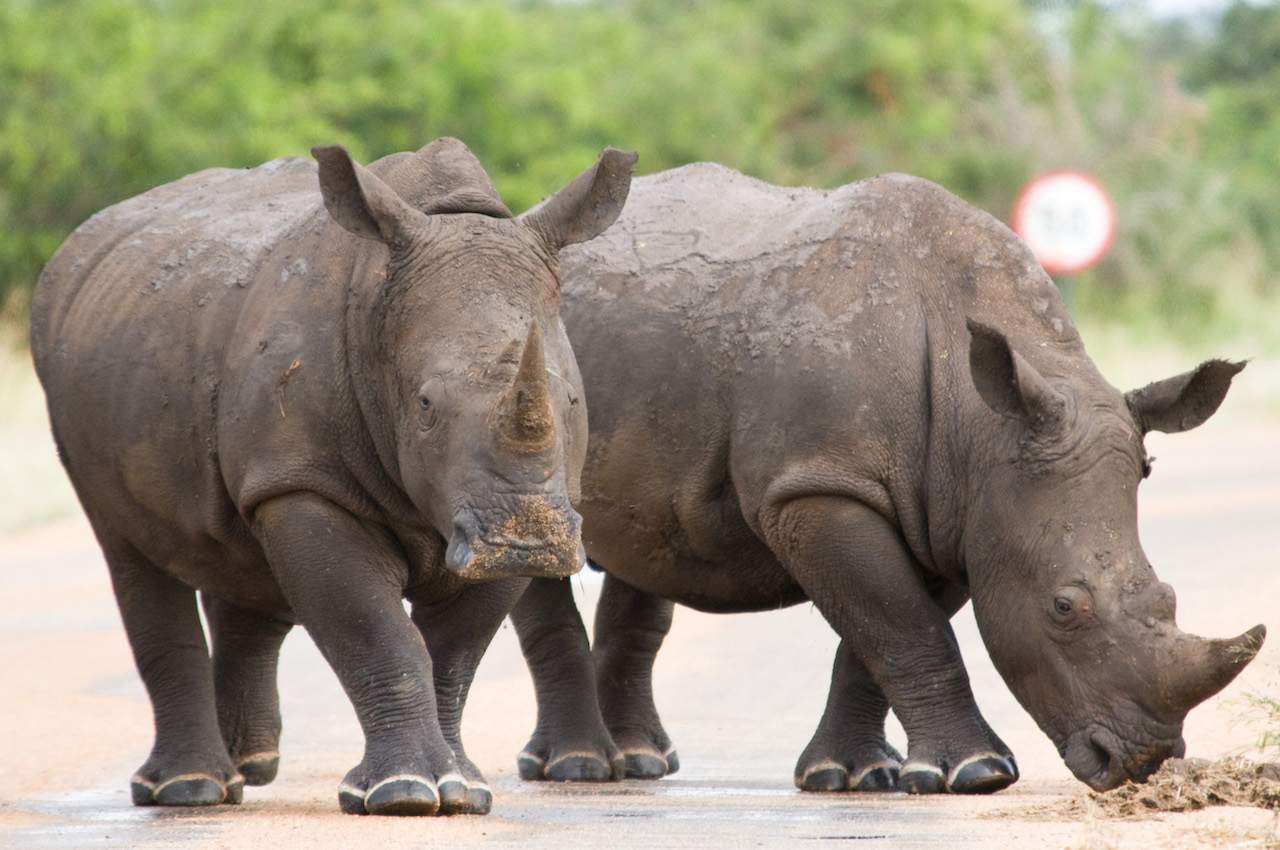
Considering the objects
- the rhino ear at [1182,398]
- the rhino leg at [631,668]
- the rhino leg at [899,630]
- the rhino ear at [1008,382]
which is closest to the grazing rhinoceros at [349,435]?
the rhino leg at [899,630]

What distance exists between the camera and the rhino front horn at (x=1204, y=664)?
25.0 feet

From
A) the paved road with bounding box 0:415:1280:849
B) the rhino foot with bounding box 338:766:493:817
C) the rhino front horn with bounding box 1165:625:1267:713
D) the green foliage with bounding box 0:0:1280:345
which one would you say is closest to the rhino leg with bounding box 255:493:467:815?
the rhino foot with bounding box 338:766:493:817

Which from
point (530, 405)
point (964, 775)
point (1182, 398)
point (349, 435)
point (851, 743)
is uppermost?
point (1182, 398)

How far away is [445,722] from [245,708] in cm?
148

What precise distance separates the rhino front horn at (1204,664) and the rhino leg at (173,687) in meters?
3.09

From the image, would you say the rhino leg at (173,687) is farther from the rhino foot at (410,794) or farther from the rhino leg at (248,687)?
the rhino foot at (410,794)

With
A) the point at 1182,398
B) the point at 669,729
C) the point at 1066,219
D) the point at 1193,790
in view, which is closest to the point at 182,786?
the point at 669,729

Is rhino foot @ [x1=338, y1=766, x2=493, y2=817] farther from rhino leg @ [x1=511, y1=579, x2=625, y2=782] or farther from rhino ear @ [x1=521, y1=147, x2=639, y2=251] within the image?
rhino leg @ [x1=511, y1=579, x2=625, y2=782]

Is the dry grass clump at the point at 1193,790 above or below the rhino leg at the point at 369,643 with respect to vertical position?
below

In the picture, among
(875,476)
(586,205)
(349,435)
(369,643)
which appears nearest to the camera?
(369,643)

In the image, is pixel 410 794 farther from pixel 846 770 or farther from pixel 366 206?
pixel 846 770

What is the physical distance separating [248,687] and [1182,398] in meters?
3.40

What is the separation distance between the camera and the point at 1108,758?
8008 mm

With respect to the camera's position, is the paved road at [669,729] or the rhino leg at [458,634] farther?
the rhino leg at [458,634]
